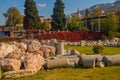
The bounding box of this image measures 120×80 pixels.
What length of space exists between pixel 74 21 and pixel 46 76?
69.1m

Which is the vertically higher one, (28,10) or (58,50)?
(28,10)

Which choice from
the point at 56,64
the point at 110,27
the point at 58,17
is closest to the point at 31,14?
the point at 58,17

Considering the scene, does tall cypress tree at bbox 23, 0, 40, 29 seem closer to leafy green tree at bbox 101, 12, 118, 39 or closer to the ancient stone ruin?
leafy green tree at bbox 101, 12, 118, 39

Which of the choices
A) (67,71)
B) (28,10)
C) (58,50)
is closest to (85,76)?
(67,71)

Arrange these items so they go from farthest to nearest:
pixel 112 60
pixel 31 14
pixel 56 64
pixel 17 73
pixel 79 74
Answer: pixel 31 14 → pixel 112 60 → pixel 56 64 → pixel 79 74 → pixel 17 73

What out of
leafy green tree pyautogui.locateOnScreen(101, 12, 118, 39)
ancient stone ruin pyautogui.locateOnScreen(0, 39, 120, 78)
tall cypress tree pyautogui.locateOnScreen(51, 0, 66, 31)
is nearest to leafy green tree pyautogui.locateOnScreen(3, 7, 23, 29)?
tall cypress tree pyautogui.locateOnScreen(51, 0, 66, 31)

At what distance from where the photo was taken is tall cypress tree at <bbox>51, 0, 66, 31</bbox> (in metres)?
74.8

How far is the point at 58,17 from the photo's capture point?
74.9m

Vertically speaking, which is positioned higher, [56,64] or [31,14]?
[31,14]

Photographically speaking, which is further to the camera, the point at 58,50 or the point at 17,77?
the point at 58,50

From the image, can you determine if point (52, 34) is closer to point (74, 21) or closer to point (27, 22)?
point (27, 22)

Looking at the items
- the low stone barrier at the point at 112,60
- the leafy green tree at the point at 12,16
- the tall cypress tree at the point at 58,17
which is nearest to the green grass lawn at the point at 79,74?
the low stone barrier at the point at 112,60

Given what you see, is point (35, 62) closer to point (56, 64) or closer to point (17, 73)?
point (56, 64)

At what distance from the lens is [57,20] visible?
245 ft
